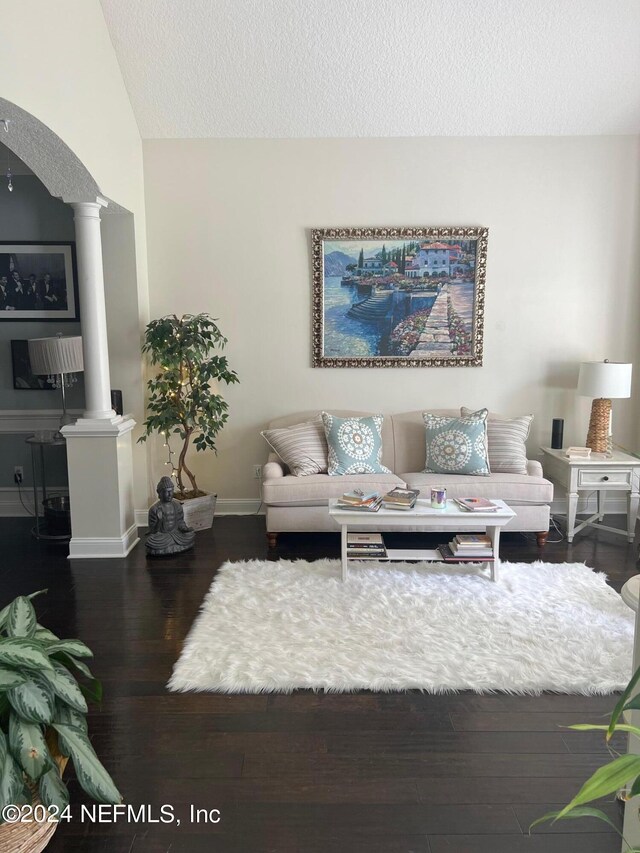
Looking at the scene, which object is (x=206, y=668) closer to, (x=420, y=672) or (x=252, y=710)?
(x=252, y=710)

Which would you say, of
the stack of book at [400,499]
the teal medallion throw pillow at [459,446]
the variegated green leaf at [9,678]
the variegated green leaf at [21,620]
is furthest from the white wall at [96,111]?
the variegated green leaf at [9,678]

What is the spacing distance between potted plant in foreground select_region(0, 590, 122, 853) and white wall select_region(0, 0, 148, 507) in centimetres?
261

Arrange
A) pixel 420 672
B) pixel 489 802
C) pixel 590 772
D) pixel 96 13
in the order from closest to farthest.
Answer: pixel 489 802 < pixel 590 772 < pixel 420 672 < pixel 96 13

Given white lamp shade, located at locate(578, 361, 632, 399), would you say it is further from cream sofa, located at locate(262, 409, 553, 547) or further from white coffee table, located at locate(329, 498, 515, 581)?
white coffee table, located at locate(329, 498, 515, 581)

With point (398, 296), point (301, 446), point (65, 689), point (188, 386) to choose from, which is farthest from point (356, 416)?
point (65, 689)

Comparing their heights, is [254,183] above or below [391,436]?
above

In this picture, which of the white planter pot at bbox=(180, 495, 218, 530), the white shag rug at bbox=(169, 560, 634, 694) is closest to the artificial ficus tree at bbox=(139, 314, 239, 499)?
the white planter pot at bbox=(180, 495, 218, 530)

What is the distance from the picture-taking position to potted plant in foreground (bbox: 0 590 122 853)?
5.52 ft

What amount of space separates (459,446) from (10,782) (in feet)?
12.3

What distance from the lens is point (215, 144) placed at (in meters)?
5.13

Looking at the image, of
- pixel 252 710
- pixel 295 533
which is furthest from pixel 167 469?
pixel 252 710

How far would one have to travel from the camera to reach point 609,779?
3.52 ft

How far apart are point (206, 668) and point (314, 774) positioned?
2.76 ft

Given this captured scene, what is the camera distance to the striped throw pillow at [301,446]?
4887 millimetres
